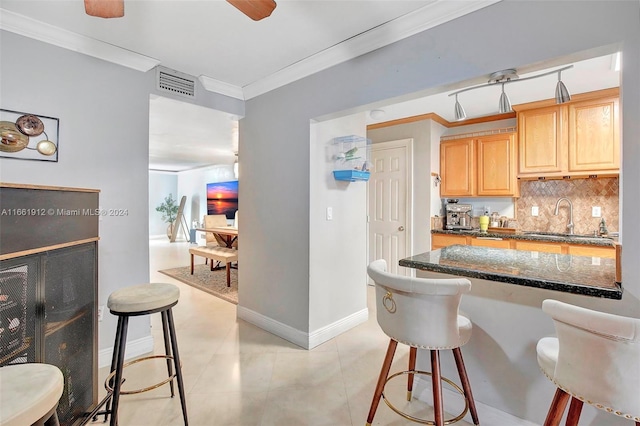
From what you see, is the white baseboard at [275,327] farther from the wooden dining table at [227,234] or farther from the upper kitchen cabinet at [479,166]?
the upper kitchen cabinet at [479,166]

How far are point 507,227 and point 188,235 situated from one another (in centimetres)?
882

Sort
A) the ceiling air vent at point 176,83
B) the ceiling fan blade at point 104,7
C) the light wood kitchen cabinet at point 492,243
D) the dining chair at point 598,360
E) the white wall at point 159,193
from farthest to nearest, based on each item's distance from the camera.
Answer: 1. the white wall at point 159,193
2. the light wood kitchen cabinet at point 492,243
3. the ceiling air vent at point 176,83
4. the ceiling fan blade at point 104,7
5. the dining chair at point 598,360

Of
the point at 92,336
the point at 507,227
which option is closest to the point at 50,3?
the point at 92,336

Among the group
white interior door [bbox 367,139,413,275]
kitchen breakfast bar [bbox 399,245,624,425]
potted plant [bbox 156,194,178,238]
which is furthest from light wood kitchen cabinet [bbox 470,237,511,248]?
potted plant [bbox 156,194,178,238]

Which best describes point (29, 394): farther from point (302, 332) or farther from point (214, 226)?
point (214, 226)

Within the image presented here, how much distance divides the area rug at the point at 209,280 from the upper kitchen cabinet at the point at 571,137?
A: 12.9 ft

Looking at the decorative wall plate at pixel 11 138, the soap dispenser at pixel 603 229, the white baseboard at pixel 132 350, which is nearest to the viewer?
the decorative wall plate at pixel 11 138

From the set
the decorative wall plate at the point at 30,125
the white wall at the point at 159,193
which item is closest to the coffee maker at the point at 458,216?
the decorative wall plate at the point at 30,125

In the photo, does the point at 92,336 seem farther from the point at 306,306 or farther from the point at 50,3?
the point at 50,3

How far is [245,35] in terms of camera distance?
2.08 meters

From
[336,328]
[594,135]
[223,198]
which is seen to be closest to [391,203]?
[336,328]

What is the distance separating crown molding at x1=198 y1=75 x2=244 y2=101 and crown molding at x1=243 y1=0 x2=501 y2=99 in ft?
0.91

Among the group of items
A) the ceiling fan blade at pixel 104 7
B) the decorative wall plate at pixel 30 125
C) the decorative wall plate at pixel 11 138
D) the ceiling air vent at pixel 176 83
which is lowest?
the decorative wall plate at pixel 11 138

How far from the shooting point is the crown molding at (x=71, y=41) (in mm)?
1853
